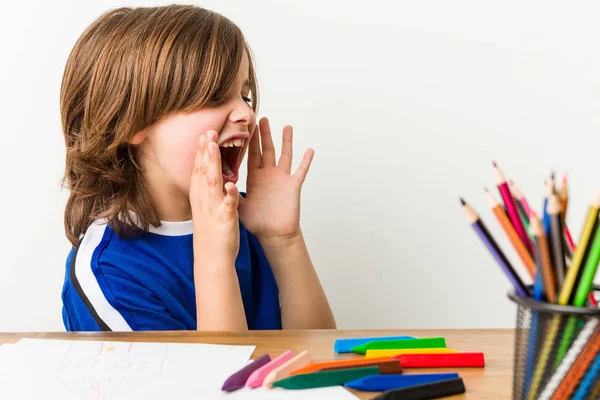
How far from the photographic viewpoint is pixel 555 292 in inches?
16.4

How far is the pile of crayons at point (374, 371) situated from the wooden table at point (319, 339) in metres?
0.01

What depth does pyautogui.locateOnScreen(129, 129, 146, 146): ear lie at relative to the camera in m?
0.95

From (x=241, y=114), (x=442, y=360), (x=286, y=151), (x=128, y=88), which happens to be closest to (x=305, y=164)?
(x=286, y=151)

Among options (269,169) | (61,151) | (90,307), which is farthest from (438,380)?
(61,151)

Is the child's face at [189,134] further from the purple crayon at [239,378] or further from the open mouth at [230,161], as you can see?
the purple crayon at [239,378]

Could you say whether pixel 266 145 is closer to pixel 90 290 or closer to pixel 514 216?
pixel 90 290

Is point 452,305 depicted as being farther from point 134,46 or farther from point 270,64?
point 134,46

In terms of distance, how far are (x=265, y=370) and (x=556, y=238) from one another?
25 centimetres

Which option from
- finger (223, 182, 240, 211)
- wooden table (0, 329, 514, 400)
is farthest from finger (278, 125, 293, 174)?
wooden table (0, 329, 514, 400)

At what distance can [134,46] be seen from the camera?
932 millimetres

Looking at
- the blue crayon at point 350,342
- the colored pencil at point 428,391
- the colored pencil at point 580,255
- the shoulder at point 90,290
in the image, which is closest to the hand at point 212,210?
the shoulder at point 90,290

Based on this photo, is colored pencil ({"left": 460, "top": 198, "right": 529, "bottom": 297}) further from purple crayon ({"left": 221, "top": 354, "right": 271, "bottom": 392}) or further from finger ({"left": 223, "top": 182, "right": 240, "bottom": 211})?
finger ({"left": 223, "top": 182, "right": 240, "bottom": 211})

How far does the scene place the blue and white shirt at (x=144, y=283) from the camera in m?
0.83

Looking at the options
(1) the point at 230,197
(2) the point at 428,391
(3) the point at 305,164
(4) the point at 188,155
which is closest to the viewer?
(2) the point at 428,391
